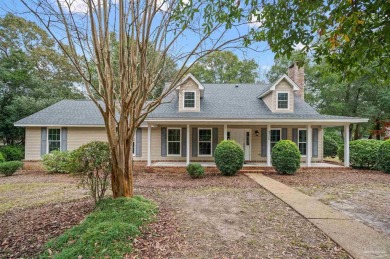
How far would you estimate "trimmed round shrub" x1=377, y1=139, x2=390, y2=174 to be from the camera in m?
10.3

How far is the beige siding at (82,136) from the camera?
1405 centimetres

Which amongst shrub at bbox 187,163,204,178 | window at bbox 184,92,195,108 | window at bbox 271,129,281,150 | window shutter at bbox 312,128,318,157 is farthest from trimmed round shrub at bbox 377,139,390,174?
window at bbox 184,92,195,108

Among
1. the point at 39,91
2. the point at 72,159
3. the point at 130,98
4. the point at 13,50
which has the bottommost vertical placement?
the point at 72,159

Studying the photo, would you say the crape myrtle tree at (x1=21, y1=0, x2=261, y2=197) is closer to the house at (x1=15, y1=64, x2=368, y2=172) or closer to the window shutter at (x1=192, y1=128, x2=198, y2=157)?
the house at (x1=15, y1=64, x2=368, y2=172)

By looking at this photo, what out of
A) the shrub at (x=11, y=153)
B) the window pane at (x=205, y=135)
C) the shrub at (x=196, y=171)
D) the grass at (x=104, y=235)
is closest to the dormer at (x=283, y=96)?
the window pane at (x=205, y=135)

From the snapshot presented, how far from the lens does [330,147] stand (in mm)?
18078

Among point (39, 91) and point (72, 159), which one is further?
point (39, 91)

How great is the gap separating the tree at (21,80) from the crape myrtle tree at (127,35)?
13.7m

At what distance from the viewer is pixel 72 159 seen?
15.2 feet

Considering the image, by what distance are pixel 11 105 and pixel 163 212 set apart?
1843cm

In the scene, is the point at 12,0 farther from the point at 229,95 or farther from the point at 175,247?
the point at 229,95

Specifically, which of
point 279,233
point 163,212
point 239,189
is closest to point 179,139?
point 239,189

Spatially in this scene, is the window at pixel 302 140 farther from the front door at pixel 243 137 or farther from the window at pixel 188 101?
the window at pixel 188 101

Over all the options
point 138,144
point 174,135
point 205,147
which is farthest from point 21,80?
point 205,147
